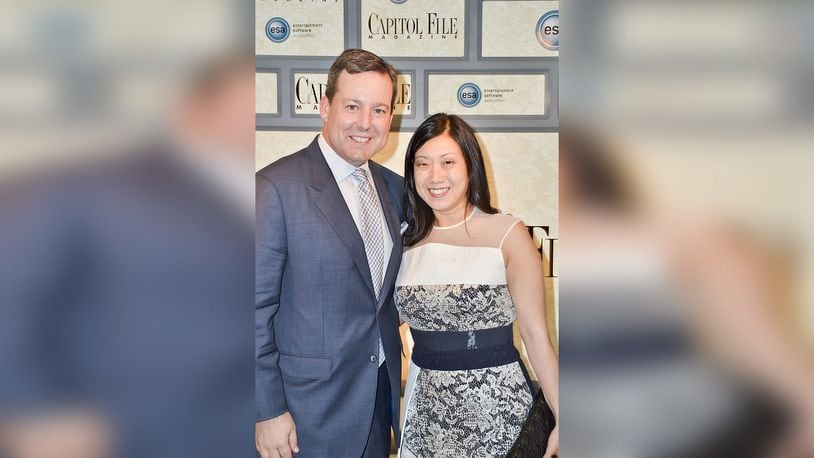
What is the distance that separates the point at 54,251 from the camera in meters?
0.38

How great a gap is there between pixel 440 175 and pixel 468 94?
19cm

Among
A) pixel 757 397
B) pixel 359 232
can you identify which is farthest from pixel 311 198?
pixel 757 397

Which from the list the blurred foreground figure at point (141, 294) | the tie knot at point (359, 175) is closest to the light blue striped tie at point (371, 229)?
the tie knot at point (359, 175)

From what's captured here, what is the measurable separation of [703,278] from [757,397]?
9cm

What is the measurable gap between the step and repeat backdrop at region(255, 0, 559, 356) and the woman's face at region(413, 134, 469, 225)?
2.5 inches

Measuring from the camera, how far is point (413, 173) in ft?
3.85

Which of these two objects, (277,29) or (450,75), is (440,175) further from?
(277,29)

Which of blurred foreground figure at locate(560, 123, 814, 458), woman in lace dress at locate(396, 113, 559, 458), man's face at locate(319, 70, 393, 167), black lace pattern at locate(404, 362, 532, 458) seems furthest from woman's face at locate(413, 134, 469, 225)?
blurred foreground figure at locate(560, 123, 814, 458)

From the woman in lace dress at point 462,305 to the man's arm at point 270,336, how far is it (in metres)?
0.24

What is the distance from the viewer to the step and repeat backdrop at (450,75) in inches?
44.3

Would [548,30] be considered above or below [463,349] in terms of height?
above

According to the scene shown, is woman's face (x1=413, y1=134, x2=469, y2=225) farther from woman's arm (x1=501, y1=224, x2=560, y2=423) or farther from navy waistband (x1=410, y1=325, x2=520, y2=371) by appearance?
navy waistband (x1=410, y1=325, x2=520, y2=371)

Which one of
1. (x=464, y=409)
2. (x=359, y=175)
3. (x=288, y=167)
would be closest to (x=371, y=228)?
(x=359, y=175)

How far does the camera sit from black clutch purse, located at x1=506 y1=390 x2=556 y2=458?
987mm
